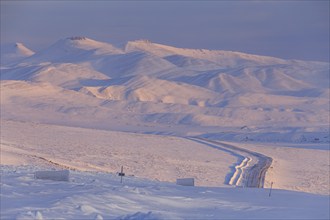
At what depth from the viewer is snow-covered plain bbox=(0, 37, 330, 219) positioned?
11.6 metres

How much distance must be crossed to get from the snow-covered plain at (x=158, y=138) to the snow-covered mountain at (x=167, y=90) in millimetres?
231

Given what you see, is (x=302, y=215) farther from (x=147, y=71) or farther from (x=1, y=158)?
(x=147, y=71)

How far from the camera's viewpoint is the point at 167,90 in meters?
→ 99.9

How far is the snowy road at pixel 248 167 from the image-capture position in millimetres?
25125

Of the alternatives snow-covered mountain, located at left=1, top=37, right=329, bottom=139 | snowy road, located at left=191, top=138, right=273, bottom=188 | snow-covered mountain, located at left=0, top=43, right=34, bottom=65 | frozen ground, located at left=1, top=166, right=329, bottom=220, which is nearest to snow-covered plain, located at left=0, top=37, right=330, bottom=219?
frozen ground, located at left=1, top=166, right=329, bottom=220

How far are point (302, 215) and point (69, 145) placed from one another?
86.1 feet

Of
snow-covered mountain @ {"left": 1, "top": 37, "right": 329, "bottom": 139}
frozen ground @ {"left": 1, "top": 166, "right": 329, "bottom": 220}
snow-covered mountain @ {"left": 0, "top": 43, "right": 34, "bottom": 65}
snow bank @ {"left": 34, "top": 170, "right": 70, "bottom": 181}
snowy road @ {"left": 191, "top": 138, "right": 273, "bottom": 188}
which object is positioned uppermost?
snow-covered mountain @ {"left": 0, "top": 43, "right": 34, "bottom": 65}

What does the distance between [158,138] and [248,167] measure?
13.5 m

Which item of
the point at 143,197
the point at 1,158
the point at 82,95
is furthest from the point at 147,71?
the point at 143,197

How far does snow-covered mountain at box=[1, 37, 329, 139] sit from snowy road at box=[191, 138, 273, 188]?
77.6 feet

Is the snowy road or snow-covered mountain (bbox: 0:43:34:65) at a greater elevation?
snow-covered mountain (bbox: 0:43:34:65)

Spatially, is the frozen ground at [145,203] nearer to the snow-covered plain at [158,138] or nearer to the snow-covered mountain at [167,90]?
the snow-covered plain at [158,138]

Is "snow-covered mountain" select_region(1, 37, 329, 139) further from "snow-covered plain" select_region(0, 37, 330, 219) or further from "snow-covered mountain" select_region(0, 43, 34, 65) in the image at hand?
"snow-covered mountain" select_region(0, 43, 34, 65)

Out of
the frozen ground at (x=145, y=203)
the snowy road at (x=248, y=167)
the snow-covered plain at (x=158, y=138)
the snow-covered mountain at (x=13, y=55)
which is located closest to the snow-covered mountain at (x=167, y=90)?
the snow-covered plain at (x=158, y=138)
